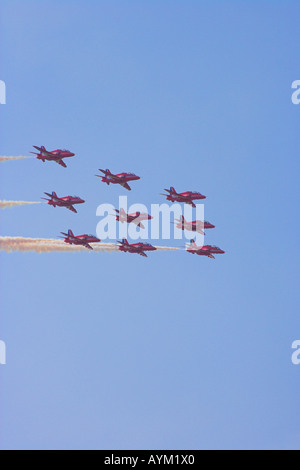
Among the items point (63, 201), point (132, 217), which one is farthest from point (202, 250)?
point (63, 201)

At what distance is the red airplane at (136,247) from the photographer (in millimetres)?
147500

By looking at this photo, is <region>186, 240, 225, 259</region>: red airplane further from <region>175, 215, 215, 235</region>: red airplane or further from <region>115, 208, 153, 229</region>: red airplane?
<region>115, 208, 153, 229</region>: red airplane

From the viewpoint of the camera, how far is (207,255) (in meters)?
150

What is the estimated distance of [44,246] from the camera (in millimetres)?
142125

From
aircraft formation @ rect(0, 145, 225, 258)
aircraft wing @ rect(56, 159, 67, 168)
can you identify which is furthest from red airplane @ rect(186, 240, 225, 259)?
aircraft wing @ rect(56, 159, 67, 168)

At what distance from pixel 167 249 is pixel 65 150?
16235 mm

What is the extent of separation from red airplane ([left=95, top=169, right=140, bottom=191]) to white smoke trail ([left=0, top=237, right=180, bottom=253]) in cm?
716

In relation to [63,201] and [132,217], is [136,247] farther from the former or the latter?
[63,201]

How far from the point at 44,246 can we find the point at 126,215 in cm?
1022
